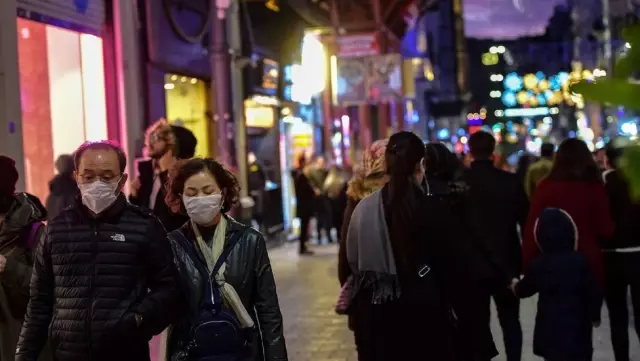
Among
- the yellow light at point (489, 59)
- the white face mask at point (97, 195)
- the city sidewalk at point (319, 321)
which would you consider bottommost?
the city sidewalk at point (319, 321)

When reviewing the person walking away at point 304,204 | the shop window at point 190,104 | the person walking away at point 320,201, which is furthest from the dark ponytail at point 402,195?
the person walking away at point 320,201

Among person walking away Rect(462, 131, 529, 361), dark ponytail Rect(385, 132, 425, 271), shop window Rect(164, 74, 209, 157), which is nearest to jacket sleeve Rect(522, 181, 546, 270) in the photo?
person walking away Rect(462, 131, 529, 361)

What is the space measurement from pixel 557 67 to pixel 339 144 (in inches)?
3929

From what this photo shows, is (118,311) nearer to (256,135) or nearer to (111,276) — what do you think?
(111,276)

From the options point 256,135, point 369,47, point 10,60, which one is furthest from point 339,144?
point 10,60

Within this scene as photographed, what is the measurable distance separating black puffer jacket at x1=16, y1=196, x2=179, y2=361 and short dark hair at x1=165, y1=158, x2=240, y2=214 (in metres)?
0.23

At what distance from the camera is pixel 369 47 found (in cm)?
2525

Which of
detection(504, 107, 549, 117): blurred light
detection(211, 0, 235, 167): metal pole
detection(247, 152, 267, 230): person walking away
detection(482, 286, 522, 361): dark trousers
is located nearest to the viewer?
detection(482, 286, 522, 361): dark trousers

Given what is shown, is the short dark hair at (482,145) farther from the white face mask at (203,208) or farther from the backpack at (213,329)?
the backpack at (213,329)

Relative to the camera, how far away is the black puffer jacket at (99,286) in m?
3.74

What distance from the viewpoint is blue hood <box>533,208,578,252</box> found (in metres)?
5.86

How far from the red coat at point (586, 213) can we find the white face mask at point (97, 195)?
3896 mm

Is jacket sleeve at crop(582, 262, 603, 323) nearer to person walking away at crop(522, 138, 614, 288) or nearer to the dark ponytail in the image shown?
person walking away at crop(522, 138, 614, 288)

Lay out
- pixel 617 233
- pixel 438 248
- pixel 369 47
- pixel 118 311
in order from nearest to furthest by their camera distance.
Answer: pixel 118 311, pixel 438 248, pixel 617 233, pixel 369 47
